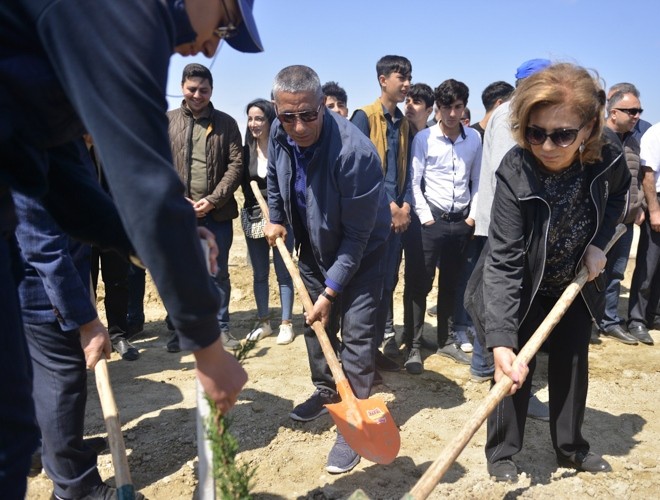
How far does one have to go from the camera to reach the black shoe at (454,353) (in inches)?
208

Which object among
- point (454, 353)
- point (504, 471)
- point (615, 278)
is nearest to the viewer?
point (504, 471)

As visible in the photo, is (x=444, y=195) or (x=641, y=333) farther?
(x=641, y=333)

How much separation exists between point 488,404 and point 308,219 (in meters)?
1.60

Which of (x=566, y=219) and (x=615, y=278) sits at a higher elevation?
(x=566, y=219)

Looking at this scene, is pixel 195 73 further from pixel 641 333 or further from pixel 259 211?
pixel 641 333

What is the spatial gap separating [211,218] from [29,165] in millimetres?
4062

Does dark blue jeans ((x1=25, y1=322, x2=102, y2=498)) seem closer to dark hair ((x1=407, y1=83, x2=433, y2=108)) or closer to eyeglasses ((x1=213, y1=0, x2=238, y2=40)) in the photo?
eyeglasses ((x1=213, y1=0, x2=238, y2=40))

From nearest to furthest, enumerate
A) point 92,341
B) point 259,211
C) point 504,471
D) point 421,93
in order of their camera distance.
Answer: point 92,341
point 504,471
point 259,211
point 421,93

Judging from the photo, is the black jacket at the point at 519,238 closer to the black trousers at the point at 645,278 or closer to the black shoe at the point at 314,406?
the black shoe at the point at 314,406

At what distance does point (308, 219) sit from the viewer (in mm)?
3648

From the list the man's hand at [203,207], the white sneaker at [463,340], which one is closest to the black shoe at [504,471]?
the white sneaker at [463,340]

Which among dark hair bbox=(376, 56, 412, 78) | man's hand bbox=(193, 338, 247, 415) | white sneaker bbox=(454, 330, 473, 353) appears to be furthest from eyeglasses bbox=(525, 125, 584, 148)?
white sneaker bbox=(454, 330, 473, 353)

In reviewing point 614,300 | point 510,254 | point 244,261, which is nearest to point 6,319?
point 510,254

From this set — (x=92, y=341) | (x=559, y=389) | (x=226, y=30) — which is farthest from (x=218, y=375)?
(x=559, y=389)
